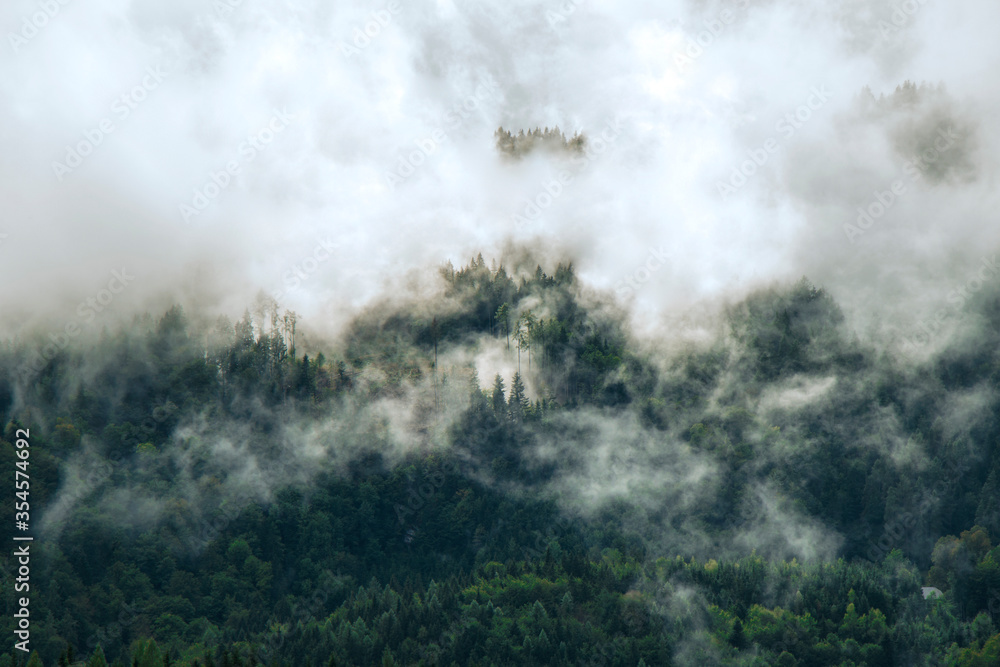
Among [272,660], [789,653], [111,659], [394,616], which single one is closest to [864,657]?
[789,653]

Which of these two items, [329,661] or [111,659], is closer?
[329,661]

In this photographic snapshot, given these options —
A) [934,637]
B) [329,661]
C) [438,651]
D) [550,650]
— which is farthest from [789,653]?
[329,661]

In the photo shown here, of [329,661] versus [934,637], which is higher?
[934,637]

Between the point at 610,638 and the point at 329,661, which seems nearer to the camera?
the point at 329,661

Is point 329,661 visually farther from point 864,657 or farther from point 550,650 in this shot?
point 864,657

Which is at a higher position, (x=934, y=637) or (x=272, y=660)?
(x=934, y=637)

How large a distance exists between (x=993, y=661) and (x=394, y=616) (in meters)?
98.3

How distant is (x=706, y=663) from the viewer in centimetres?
19850

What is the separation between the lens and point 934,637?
7859 inches

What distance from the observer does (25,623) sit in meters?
184

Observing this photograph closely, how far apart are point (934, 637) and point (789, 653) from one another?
82.1 ft

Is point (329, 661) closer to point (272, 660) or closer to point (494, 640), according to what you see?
point (272, 660)

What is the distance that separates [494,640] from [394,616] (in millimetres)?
17055

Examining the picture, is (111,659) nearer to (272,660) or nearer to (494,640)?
(272,660)
